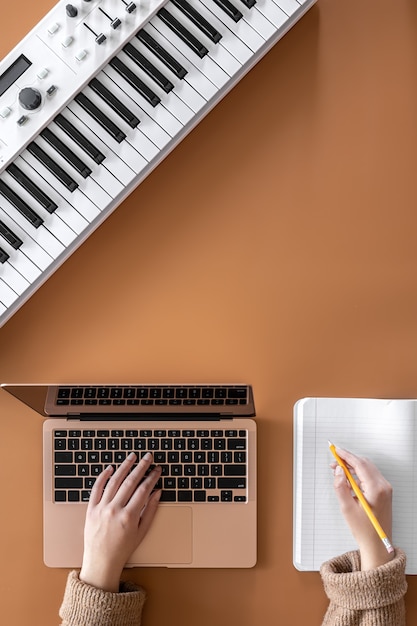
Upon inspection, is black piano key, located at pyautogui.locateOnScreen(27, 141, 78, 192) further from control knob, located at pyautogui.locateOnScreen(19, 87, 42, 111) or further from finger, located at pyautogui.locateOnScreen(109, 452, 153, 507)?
finger, located at pyautogui.locateOnScreen(109, 452, 153, 507)

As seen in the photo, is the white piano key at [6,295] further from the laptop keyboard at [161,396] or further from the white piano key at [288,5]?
the white piano key at [288,5]

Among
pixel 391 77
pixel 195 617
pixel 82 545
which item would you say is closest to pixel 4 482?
pixel 82 545

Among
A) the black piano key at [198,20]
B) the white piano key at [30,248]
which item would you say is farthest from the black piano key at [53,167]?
the black piano key at [198,20]

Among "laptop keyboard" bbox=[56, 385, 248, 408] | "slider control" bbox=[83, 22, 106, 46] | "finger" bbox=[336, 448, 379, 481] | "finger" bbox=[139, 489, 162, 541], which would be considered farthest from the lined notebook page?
"slider control" bbox=[83, 22, 106, 46]

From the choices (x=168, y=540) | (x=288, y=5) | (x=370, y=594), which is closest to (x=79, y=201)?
(x=288, y=5)

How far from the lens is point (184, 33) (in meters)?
1.16

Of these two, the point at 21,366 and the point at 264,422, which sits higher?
the point at 21,366

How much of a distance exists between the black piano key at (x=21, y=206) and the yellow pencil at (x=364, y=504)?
64 centimetres

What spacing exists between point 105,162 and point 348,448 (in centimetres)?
67

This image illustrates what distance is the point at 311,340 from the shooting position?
4.35 feet

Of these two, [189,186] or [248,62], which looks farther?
[189,186]

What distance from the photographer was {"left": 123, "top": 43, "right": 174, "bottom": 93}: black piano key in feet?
3.82

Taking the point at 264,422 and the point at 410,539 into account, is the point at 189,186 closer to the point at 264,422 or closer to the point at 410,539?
the point at 264,422

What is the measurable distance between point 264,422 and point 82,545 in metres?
0.40
